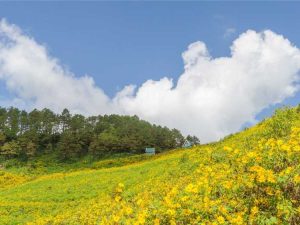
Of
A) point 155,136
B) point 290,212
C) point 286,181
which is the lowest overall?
point 290,212

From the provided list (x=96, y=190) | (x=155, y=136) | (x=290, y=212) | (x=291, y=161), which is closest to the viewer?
(x=290, y=212)

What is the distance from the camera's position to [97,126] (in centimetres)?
11088

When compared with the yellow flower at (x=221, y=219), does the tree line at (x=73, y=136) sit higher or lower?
higher

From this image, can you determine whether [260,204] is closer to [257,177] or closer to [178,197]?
[257,177]

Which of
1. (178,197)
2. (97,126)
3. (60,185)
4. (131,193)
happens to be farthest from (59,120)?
(178,197)

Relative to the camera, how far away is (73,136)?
325 feet

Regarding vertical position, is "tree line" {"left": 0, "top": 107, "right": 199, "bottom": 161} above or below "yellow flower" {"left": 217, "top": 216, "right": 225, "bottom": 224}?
above

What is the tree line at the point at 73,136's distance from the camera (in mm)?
96231

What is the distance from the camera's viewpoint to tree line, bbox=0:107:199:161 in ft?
316

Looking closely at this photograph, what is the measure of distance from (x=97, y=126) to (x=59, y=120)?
1079 cm

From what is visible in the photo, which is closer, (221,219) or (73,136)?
(221,219)

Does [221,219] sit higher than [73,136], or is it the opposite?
[73,136]

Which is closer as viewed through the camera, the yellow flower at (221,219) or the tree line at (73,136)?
the yellow flower at (221,219)

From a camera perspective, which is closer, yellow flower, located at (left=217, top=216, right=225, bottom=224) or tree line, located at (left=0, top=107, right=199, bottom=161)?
yellow flower, located at (left=217, top=216, right=225, bottom=224)
